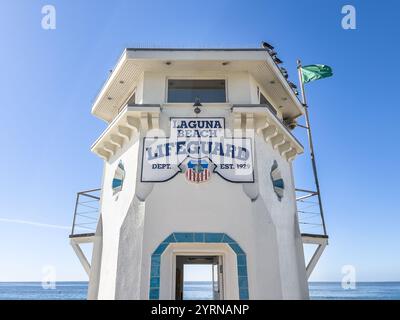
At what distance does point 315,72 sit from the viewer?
15.8 m

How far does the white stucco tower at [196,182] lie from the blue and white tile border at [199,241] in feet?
0.09

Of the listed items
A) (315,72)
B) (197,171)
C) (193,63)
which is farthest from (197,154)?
(315,72)

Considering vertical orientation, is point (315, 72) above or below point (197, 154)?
above

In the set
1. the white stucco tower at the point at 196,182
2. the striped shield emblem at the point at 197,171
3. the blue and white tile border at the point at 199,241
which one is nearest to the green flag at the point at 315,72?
the white stucco tower at the point at 196,182

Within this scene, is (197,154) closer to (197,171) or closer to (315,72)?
(197,171)

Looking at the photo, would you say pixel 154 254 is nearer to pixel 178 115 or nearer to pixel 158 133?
pixel 158 133

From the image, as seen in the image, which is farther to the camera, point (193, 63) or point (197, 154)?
point (193, 63)

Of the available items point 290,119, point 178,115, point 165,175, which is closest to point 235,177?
point 165,175

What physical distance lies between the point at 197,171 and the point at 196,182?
13.8 inches

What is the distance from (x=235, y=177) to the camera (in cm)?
969

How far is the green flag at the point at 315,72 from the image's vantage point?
15.7m

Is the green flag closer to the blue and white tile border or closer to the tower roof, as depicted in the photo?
the tower roof

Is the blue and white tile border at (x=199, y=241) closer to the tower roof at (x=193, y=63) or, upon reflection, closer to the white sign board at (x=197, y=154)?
the white sign board at (x=197, y=154)

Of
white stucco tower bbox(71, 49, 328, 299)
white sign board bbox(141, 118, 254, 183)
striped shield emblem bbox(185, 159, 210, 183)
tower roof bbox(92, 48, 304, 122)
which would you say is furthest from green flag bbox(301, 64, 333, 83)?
striped shield emblem bbox(185, 159, 210, 183)
